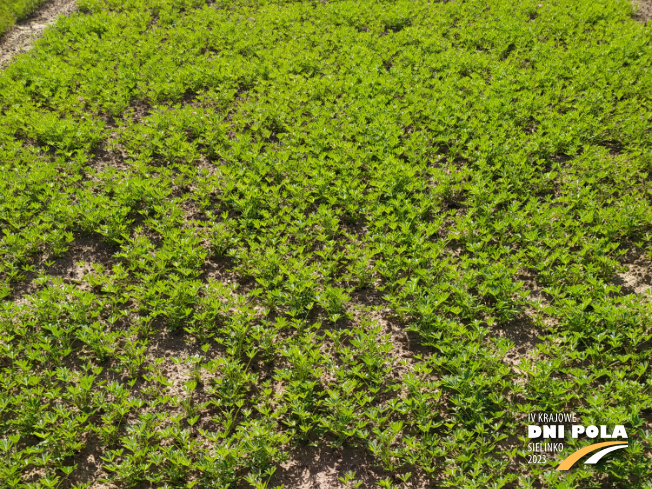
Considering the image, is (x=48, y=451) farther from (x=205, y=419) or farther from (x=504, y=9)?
(x=504, y=9)

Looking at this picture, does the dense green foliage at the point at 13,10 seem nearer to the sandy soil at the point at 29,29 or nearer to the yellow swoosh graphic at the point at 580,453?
the sandy soil at the point at 29,29

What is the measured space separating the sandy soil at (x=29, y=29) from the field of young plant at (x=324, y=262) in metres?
1.44

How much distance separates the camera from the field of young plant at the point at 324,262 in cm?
391

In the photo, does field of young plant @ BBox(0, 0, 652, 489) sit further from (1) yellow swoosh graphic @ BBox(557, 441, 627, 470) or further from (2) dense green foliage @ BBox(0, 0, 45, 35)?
(2) dense green foliage @ BBox(0, 0, 45, 35)

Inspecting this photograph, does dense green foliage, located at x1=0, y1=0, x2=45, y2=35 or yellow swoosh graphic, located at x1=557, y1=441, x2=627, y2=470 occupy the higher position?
dense green foliage, located at x1=0, y1=0, x2=45, y2=35

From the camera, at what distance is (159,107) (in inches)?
325

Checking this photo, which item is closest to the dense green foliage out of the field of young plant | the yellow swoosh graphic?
the field of young plant

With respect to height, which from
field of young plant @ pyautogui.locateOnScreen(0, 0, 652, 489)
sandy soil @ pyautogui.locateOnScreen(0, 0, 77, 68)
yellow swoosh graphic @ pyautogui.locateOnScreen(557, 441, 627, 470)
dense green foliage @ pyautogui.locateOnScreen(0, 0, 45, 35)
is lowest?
yellow swoosh graphic @ pyautogui.locateOnScreen(557, 441, 627, 470)

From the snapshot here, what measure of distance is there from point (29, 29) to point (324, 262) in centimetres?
1239

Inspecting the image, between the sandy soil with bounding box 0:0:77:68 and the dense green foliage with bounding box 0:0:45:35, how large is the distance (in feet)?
0.38

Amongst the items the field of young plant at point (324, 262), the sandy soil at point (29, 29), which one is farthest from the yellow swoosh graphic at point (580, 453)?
the sandy soil at point (29, 29)

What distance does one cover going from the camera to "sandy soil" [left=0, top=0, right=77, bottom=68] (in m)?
10.8

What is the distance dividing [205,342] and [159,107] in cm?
558

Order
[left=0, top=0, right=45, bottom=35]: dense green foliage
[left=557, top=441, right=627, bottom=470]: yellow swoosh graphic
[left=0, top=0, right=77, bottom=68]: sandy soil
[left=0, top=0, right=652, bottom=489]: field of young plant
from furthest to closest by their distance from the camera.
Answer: [left=0, top=0, right=45, bottom=35]: dense green foliage, [left=0, top=0, right=77, bottom=68]: sandy soil, [left=0, top=0, right=652, bottom=489]: field of young plant, [left=557, top=441, right=627, bottom=470]: yellow swoosh graphic
